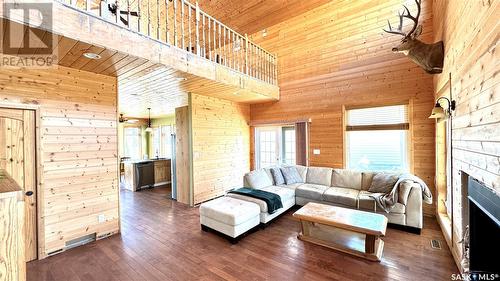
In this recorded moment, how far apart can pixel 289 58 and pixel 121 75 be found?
4180mm

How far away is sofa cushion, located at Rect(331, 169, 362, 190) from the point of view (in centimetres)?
441

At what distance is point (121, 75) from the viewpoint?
11.4 feet

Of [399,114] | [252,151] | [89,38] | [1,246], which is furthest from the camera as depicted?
[252,151]

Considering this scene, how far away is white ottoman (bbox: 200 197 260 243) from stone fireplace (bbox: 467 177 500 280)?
2528 mm

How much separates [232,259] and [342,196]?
2.34 m

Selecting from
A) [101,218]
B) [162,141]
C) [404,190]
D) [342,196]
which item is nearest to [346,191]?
[342,196]

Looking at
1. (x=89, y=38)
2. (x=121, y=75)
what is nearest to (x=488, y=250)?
(x=89, y=38)

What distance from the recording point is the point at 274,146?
6.38 m

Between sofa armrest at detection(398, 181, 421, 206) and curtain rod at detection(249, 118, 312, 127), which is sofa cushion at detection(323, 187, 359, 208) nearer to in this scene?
sofa armrest at detection(398, 181, 421, 206)

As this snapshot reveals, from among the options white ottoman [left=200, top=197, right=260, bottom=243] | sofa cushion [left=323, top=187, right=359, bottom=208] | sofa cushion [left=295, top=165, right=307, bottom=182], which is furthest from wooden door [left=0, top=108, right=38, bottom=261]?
sofa cushion [left=295, top=165, right=307, bottom=182]

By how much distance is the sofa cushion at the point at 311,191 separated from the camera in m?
4.25

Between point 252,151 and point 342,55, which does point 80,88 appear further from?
point 342,55

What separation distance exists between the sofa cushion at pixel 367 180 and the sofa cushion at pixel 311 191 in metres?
0.71

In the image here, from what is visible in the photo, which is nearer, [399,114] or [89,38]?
[89,38]
